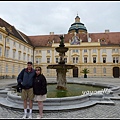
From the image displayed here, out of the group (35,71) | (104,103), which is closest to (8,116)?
(35,71)

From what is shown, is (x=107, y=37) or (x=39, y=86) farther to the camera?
(x=107, y=37)

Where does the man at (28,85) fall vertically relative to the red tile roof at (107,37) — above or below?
below

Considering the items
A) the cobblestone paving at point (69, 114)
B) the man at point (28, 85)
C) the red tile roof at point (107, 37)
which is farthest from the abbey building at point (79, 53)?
the man at point (28, 85)

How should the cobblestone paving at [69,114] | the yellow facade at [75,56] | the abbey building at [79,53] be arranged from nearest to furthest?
1. the cobblestone paving at [69,114]
2. the yellow facade at [75,56]
3. the abbey building at [79,53]

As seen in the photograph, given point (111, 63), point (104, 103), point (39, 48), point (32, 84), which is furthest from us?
point (39, 48)

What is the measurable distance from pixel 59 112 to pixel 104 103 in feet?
7.87

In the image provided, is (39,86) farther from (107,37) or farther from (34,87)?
(107,37)

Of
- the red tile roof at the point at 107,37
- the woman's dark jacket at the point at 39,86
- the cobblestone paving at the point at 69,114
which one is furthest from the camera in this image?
the red tile roof at the point at 107,37

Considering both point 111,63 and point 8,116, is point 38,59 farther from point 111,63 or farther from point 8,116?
point 8,116

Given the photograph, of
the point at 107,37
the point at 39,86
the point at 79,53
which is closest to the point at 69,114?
the point at 39,86

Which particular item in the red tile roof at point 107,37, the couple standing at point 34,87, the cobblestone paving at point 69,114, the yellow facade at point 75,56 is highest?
the red tile roof at point 107,37

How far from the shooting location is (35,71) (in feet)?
15.7

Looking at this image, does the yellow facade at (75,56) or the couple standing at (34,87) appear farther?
the yellow facade at (75,56)

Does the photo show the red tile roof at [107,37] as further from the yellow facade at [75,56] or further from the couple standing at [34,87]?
the couple standing at [34,87]
